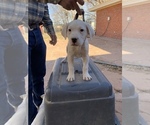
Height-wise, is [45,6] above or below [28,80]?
above

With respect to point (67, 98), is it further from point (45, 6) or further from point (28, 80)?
point (45, 6)

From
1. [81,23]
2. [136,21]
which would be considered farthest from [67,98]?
[136,21]

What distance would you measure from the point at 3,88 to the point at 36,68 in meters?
0.11

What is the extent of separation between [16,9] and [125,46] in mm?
350

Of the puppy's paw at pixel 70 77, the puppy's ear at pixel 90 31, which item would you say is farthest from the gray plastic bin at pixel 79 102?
the puppy's ear at pixel 90 31

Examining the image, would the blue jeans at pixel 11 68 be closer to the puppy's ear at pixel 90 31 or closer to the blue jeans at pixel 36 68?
the blue jeans at pixel 36 68

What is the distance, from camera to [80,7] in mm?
575

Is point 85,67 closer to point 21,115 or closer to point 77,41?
point 77,41

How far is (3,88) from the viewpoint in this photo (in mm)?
527

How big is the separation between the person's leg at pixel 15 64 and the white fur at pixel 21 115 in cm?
2

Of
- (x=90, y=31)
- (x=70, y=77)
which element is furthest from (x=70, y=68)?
(x=90, y=31)

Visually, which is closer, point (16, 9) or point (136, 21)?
point (16, 9)

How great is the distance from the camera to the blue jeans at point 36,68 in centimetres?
57

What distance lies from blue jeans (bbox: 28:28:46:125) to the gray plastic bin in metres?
0.04
